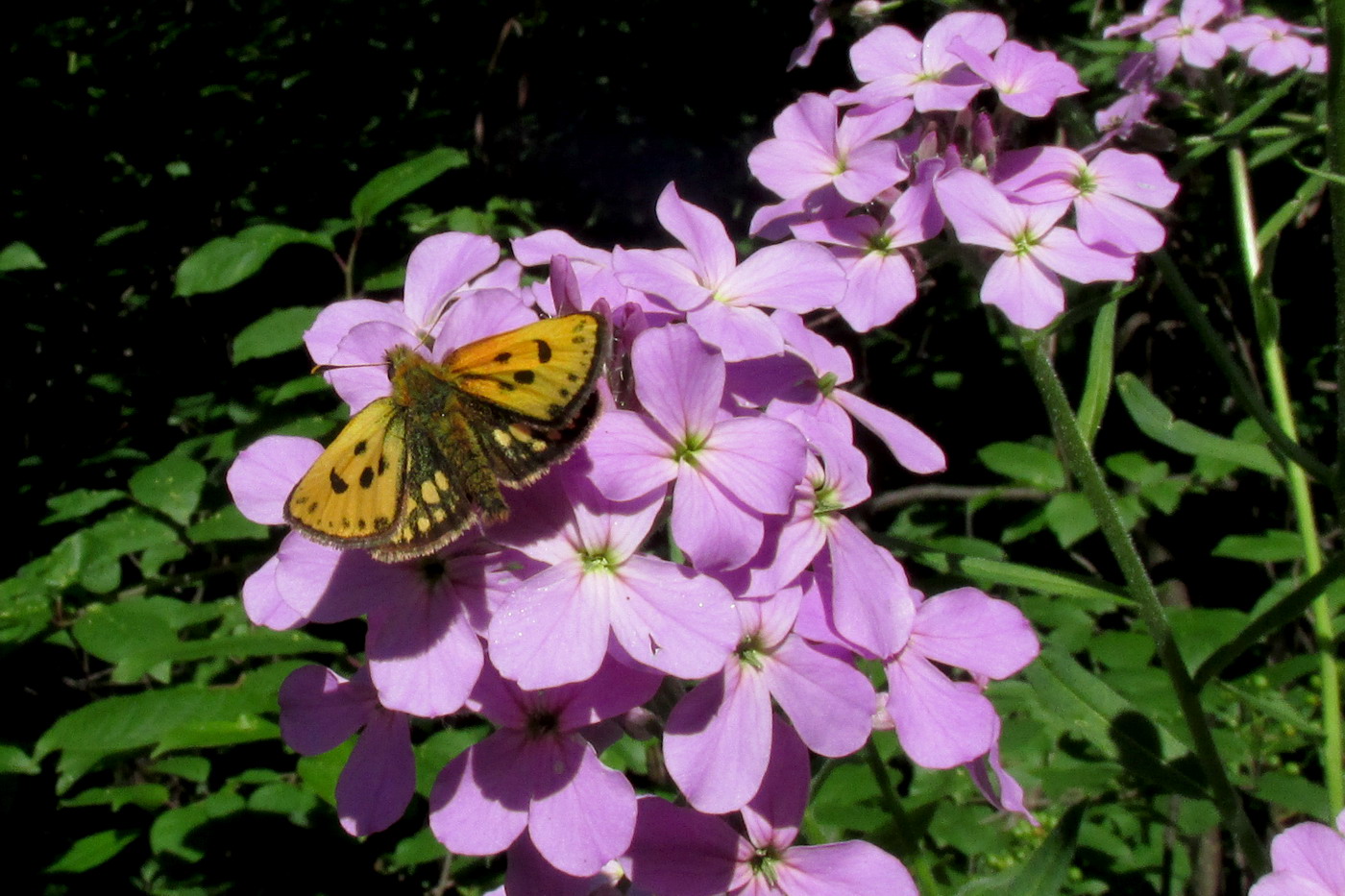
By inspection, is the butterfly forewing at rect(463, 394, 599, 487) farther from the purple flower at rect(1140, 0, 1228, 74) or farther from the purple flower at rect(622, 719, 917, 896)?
the purple flower at rect(1140, 0, 1228, 74)

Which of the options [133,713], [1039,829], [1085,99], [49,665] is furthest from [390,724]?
[1085,99]

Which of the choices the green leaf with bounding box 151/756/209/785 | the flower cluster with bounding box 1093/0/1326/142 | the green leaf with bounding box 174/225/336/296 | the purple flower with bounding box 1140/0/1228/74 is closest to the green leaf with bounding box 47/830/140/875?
the green leaf with bounding box 151/756/209/785

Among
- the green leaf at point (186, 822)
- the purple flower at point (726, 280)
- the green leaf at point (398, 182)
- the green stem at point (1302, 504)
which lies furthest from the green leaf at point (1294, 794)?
the green leaf at point (398, 182)

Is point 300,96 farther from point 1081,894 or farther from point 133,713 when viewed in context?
point 1081,894

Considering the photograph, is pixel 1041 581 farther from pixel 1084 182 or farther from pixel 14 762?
pixel 14 762

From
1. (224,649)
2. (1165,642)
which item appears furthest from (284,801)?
(1165,642)

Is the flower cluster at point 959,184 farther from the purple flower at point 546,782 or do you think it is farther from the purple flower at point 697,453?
the purple flower at point 546,782
